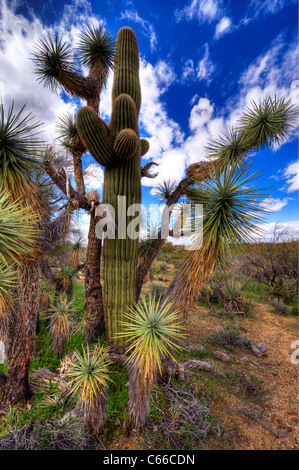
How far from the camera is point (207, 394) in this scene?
277cm

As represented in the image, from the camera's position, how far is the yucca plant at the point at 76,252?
460 centimetres

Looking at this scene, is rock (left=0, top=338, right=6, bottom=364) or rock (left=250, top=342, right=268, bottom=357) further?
rock (left=250, top=342, right=268, bottom=357)

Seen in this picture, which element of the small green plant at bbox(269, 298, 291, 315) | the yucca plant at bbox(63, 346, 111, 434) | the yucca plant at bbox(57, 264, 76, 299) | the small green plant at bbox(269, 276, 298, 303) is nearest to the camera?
the yucca plant at bbox(63, 346, 111, 434)

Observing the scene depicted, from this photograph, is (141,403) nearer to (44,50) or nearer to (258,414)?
(258,414)

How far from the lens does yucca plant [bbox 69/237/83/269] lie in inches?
181

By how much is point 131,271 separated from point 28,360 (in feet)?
6.27

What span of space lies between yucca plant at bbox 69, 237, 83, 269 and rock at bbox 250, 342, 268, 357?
4.62 meters

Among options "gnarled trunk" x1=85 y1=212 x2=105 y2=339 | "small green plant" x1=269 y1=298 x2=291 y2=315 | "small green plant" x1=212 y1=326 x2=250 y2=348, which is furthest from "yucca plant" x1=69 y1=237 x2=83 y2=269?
"small green plant" x1=269 y1=298 x2=291 y2=315

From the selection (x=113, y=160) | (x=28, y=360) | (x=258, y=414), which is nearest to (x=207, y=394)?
(x=258, y=414)

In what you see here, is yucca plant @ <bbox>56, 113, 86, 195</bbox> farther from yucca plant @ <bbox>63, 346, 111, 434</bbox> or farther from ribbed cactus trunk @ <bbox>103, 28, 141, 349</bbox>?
yucca plant @ <bbox>63, 346, 111, 434</bbox>

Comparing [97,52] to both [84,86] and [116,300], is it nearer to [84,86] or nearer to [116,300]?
[84,86]

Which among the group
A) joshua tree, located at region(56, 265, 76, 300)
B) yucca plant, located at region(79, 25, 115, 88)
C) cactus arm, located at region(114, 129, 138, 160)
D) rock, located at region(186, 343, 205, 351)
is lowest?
rock, located at region(186, 343, 205, 351)

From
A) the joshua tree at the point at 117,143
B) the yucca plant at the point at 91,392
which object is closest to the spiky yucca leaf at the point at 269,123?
the joshua tree at the point at 117,143

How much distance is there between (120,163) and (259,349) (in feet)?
16.5
